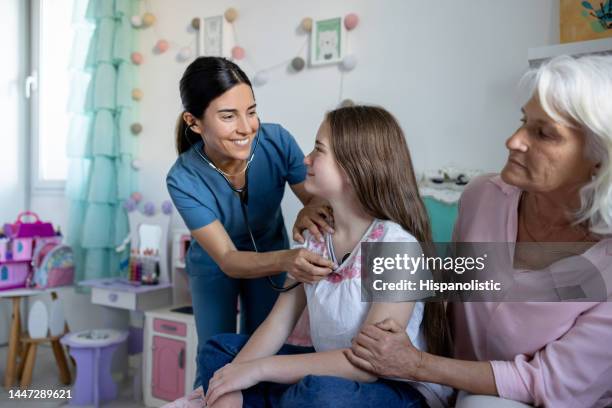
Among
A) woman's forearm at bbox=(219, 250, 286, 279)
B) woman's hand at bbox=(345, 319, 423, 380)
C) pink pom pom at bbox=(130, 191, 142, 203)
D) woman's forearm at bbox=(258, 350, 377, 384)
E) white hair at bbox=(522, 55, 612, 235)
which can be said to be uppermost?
white hair at bbox=(522, 55, 612, 235)

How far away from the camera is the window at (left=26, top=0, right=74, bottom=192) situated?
12.5ft

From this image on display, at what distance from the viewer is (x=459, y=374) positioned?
3.41 ft

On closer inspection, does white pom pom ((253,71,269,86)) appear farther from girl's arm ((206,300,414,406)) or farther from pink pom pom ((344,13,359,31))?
girl's arm ((206,300,414,406))

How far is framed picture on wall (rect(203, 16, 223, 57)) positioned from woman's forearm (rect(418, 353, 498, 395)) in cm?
244

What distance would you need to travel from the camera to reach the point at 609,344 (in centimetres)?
96

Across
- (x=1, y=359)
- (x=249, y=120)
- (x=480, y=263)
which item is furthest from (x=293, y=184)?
(x=1, y=359)

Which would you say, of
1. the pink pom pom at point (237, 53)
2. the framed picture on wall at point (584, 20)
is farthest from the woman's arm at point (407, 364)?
the pink pom pom at point (237, 53)

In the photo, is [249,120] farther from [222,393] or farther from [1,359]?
[1,359]

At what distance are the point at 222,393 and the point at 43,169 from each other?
337cm

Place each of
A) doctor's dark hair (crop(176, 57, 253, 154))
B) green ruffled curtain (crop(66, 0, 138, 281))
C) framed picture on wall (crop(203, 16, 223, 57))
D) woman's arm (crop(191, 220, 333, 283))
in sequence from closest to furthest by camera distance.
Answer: woman's arm (crop(191, 220, 333, 283))
doctor's dark hair (crop(176, 57, 253, 154))
framed picture on wall (crop(203, 16, 223, 57))
green ruffled curtain (crop(66, 0, 138, 281))

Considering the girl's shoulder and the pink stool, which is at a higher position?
the girl's shoulder

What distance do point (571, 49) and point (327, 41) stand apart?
1.20 metres

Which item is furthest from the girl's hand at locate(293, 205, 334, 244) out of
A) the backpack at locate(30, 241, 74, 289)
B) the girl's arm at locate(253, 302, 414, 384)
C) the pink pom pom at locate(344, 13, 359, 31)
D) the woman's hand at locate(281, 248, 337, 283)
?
the backpack at locate(30, 241, 74, 289)

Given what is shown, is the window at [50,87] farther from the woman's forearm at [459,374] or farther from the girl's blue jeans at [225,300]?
the woman's forearm at [459,374]
